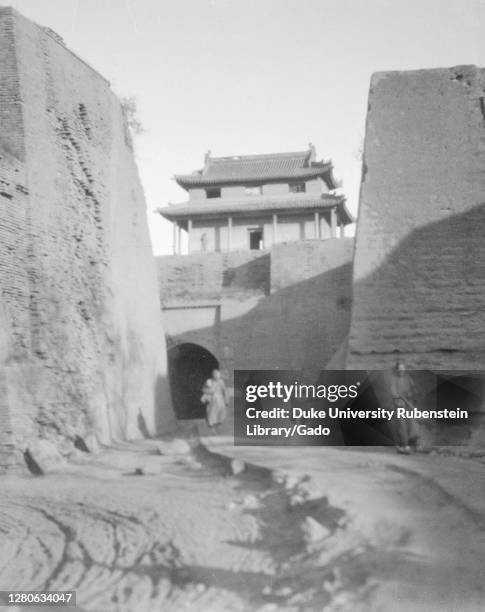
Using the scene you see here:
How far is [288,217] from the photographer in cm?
2788

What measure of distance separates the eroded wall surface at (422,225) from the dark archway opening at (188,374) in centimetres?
1126

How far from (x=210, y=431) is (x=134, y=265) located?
11.9ft

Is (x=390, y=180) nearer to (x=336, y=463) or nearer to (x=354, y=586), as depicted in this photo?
(x=336, y=463)

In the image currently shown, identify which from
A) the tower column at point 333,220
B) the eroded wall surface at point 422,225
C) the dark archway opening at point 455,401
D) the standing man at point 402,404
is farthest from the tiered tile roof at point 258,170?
the standing man at point 402,404

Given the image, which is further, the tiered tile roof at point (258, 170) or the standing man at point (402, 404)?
the tiered tile roof at point (258, 170)

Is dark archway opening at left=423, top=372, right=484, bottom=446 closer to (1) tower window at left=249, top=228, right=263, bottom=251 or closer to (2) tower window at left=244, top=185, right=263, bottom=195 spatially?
(1) tower window at left=249, top=228, right=263, bottom=251

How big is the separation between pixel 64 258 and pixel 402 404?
5502 millimetres

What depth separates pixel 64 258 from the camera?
10141mm

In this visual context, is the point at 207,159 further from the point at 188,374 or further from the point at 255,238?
the point at 188,374

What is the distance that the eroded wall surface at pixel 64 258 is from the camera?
891 centimetres

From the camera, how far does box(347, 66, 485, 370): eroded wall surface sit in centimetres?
894

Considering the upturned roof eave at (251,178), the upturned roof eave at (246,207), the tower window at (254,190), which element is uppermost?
the upturned roof eave at (251,178)

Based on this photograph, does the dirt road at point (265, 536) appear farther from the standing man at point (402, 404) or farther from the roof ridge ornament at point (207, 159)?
the roof ridge ornament at point (207, 159)

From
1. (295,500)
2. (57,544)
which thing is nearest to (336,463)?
(295,500)
